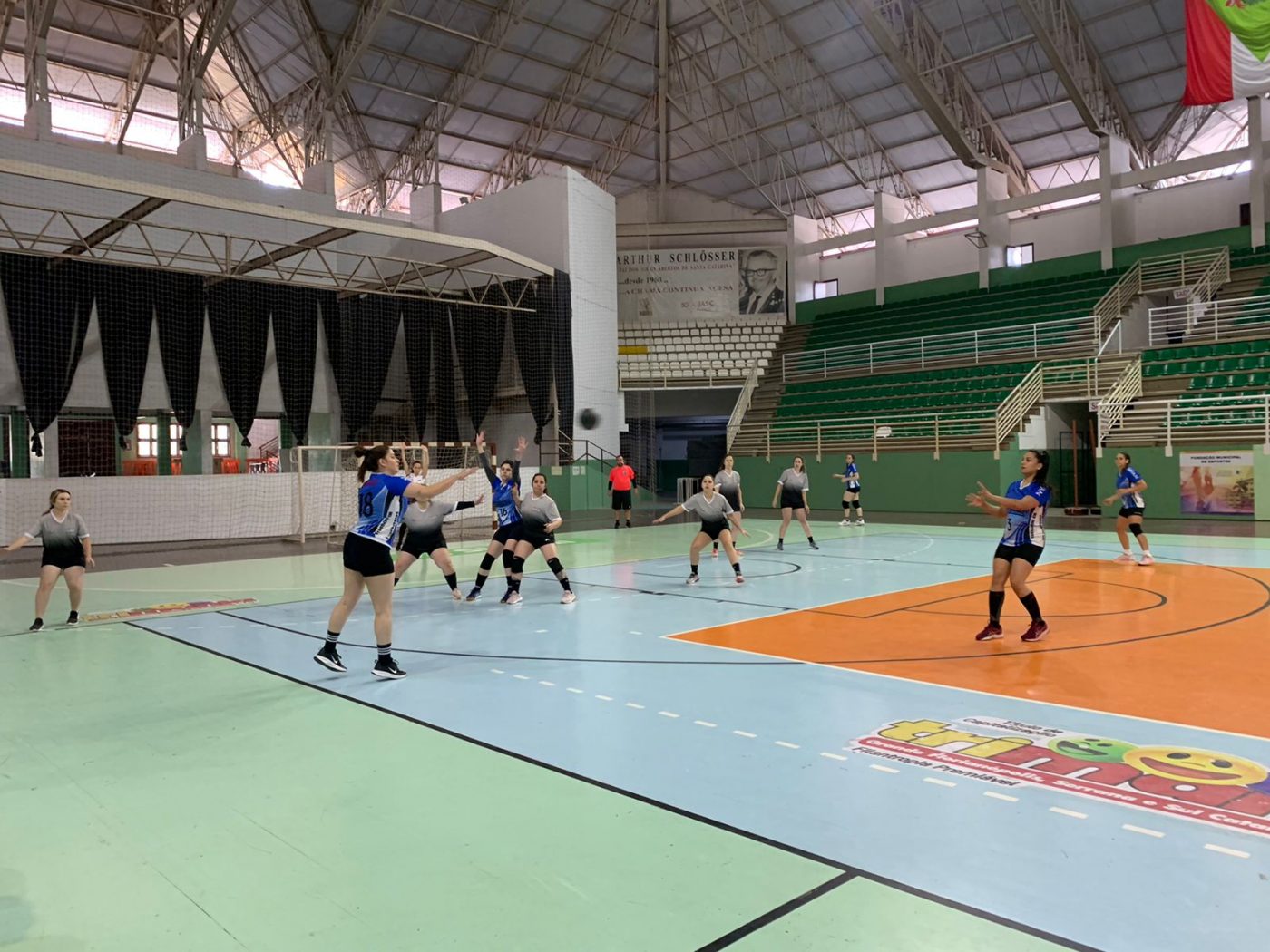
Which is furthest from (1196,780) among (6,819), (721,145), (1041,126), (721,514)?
(721,145)

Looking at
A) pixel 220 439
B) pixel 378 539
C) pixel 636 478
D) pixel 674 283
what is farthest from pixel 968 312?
pixel 378 539

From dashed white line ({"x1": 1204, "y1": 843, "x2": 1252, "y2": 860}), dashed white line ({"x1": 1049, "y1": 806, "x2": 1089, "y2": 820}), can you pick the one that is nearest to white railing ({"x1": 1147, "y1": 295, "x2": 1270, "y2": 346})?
dashed white line ({"x1": 1049, "y1": 806, "x2": 1089, "y2": 820})

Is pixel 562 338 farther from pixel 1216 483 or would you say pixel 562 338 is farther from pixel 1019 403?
pixel 1216 483

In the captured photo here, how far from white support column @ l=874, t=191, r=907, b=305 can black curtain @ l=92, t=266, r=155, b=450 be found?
2712 cm

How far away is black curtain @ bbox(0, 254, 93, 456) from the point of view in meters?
21.9

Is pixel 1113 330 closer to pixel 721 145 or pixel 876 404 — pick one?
pixel 876 404

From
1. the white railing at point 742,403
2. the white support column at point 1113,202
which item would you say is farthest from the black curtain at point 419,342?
the white support column at point 1113,202

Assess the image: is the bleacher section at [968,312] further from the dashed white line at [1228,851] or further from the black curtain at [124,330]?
the dashed white line at [1228,851]

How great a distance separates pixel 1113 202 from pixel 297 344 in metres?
27.9

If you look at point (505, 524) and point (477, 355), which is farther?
point (477, 355)

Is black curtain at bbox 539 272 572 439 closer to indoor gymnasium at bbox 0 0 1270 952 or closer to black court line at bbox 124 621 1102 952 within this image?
indoor gymnasium at bbox 0 0 1270 952

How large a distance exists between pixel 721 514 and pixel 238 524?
48.4 feet

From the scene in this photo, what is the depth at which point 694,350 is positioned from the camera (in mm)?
38406

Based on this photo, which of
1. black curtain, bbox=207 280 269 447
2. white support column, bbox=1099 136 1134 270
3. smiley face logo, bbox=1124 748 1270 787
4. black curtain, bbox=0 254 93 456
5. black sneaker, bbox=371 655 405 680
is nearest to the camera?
smiley face logo, bbox=1124 748 1270 787
